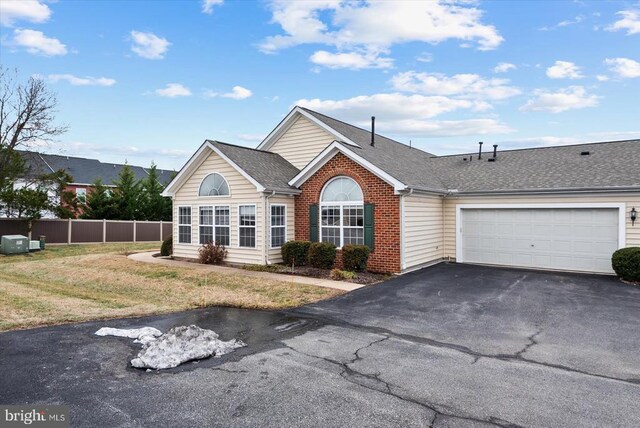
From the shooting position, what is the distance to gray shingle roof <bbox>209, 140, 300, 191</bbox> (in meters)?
15.4

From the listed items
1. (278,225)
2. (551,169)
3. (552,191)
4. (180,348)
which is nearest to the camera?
(180,348)

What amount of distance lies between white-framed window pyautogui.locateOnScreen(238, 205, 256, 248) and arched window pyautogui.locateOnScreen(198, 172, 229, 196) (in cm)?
116

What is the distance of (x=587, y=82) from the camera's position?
56.6 feet

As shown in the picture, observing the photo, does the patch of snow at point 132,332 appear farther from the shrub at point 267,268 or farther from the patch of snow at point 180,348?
the shrub at point 267,268

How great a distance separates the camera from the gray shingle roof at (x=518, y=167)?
47.1 feet

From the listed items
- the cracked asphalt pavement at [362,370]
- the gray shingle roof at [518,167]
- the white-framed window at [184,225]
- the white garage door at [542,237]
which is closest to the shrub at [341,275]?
the cracked asphalt pavement at [362,370]

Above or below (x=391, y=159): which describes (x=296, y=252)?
below

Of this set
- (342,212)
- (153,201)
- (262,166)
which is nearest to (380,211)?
(342,212)

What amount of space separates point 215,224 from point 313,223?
4.26 m

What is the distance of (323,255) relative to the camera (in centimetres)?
1430

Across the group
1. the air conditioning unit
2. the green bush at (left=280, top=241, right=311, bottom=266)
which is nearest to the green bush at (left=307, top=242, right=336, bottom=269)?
the green bush at (left=280, top=241, right=311, bottom=266)

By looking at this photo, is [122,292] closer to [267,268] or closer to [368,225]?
[267,268]

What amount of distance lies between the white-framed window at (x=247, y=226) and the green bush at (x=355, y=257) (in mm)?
3905

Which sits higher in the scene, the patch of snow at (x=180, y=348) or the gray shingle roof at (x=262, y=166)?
the gray shingle roof at (x=262, y=166)
